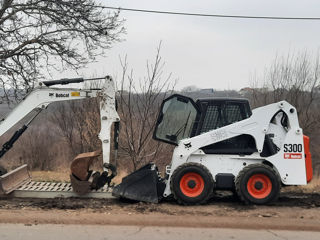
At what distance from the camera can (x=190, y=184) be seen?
780 cm

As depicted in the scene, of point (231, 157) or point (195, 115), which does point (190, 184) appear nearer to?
point (231, 157)

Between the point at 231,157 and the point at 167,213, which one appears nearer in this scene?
the point at 167,213

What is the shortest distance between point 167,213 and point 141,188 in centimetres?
103

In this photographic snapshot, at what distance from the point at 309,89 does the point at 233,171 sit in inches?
497

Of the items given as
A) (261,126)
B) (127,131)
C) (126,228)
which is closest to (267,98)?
(127,131)

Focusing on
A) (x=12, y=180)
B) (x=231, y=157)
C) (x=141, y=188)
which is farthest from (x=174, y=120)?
(x=12, y=180)

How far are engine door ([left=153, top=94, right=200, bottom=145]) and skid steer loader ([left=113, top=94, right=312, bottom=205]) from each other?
2 cm

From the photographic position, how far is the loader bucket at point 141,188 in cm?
788

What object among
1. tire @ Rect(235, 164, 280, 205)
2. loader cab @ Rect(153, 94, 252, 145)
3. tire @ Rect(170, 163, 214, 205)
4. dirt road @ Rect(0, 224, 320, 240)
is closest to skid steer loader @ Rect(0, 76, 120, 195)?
loader cab @ Rect(153, 94, 252, 145)

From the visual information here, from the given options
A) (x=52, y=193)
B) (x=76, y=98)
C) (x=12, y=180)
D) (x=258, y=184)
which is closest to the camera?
(x=258, y=184)

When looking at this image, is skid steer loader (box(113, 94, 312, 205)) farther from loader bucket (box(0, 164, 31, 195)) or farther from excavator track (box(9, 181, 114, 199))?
loader bucket (box(0, 164, 31, 195))

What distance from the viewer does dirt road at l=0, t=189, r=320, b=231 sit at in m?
6.37

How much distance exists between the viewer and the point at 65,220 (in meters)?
6.41

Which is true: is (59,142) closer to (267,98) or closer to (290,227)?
(267,98)
